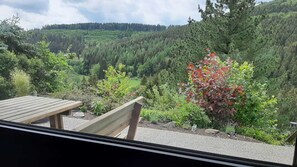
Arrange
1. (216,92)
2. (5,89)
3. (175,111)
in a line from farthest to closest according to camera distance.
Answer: (175,111), (216,92), (5,89)

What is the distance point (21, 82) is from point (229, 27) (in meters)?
3.33

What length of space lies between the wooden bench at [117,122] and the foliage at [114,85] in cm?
108

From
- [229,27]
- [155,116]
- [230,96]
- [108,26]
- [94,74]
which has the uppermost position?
[229,27]

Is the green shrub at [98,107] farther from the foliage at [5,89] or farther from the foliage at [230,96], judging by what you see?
the foliage at [230,96]

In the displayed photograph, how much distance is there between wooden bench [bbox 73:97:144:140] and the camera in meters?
1.18

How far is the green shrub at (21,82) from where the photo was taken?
236 cm

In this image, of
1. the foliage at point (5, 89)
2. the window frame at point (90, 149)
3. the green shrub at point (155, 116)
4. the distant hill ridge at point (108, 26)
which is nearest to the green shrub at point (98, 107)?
the green shrub at point (155, 116)

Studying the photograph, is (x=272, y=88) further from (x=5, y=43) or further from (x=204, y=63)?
(x=5, y=43)

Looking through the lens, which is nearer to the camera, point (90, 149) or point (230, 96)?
point (90, 149)

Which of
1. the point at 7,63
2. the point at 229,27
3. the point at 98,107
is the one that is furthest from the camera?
the point at 229,27

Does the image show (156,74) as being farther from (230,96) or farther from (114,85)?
(230,96)

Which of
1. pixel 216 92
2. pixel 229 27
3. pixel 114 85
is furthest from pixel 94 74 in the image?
pixel 229 27

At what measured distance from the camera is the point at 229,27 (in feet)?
Answer: 15.6

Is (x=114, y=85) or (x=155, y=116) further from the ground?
(x=114, y=85)
